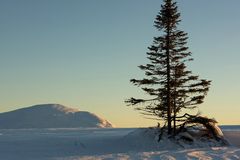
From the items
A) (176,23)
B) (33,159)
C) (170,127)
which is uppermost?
(176,23)

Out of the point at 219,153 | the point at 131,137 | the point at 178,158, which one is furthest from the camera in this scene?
→ the point at 131,137

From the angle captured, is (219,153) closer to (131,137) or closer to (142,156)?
(142,156)

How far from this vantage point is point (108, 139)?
49.1 m

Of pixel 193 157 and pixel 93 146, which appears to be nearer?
pixel 193 157

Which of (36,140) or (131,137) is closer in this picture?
(36,140)

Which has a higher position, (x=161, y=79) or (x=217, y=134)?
(x=161, y=79)

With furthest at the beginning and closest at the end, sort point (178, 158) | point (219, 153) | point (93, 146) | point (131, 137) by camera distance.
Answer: point (131, 137) < point (93, 146) < point (219, 153) < point (178, 158)

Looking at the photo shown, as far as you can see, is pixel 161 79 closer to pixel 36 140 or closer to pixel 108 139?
pixel 108 139

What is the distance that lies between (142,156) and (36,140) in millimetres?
14885

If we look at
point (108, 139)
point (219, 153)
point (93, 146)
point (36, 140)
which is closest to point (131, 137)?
point (108, 139)

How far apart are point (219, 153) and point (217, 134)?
1537cm

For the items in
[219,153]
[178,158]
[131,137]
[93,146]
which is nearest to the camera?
[178,158]

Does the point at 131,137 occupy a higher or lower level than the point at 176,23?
lower

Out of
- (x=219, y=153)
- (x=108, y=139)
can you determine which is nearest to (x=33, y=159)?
(x=219, y=153)
